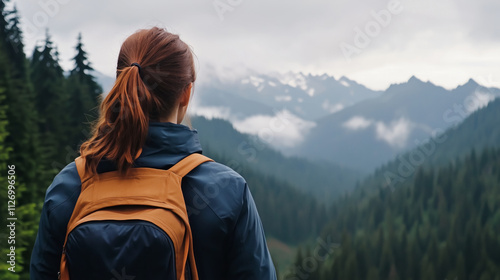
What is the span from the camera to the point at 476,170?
131m

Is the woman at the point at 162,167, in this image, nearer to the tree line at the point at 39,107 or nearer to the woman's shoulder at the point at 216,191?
the woman's shoulder at the point at 216,191

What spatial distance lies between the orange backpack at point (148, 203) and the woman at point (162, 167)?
0.05 m

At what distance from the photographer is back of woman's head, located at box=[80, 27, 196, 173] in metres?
2.37

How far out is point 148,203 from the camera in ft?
7.62

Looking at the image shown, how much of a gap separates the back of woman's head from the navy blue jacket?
0.07m

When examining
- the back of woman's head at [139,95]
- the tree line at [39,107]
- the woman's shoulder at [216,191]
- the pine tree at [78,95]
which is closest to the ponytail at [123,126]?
the back of woman's head at [139,95]

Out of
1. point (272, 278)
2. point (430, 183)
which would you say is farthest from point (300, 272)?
point (272, 278)

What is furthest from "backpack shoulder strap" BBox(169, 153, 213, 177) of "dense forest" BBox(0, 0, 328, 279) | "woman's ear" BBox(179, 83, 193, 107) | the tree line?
the tree line

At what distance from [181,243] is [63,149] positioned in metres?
38.6

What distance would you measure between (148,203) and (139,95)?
21.5 inches

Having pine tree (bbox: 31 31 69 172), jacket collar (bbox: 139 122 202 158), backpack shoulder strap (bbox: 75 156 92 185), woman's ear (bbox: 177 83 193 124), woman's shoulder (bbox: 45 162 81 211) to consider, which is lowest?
pine tree (bbox: 31 31 69 172)

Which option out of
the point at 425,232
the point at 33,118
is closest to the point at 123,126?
the point at 33,118

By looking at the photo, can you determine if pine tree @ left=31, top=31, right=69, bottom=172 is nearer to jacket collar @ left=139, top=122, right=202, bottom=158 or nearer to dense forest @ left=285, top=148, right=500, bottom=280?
jacket collar @ left=139, top=122, right=202, bottom=158

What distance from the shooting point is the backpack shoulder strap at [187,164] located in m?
2.36
